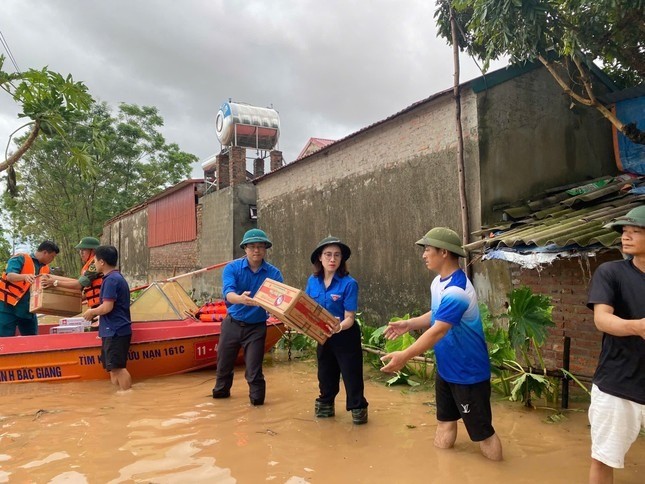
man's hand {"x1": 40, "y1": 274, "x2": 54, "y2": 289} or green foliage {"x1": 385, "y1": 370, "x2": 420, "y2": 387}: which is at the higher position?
man's hand {"x1": 40, "y1": 274, "x2": 54, "y2": 289}

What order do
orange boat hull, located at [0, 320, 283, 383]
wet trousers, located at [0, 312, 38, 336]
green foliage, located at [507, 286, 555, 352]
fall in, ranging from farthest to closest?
1. wet trousers, located at [0, 312, 38, 336]
2. orange boat hull, located at [0, 320, 283, 383]
3. green foliage, located at [507, 286, 555, 352]

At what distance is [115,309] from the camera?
217 inches

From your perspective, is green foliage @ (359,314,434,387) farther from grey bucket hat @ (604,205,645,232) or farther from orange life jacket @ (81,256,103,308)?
orange life jacket @ (81,256,103,308)

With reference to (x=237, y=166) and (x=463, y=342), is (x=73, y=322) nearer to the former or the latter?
(x=463, y=342)

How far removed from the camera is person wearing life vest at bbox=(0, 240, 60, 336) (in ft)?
20.5

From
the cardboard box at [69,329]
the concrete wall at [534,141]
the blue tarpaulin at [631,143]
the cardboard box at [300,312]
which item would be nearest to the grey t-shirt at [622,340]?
the cardboard box at [300,312]

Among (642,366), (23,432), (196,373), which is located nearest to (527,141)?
(642,366)

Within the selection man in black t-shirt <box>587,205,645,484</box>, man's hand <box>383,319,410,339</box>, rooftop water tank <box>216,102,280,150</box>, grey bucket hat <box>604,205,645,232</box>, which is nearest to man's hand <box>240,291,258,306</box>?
man's hand <box>383,319,410,339</box>

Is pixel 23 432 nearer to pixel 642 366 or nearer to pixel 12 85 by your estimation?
pixel 12 85

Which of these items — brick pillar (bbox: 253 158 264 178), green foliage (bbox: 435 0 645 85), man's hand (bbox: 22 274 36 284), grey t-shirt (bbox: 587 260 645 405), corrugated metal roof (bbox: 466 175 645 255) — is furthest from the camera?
brick pillar (bbox: 253 158 264 178)

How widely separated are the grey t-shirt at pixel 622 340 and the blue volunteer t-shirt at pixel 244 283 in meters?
3.34

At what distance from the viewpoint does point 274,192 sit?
506 inches

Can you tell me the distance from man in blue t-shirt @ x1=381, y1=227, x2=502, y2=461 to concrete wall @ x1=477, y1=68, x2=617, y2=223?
362 cm

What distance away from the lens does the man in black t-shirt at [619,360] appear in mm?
2516
